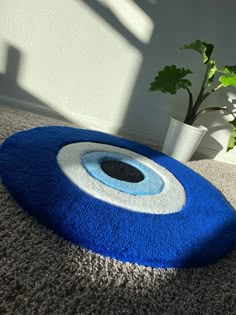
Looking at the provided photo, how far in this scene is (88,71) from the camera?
1.63 m

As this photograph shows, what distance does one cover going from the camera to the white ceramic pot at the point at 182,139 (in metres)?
1.52

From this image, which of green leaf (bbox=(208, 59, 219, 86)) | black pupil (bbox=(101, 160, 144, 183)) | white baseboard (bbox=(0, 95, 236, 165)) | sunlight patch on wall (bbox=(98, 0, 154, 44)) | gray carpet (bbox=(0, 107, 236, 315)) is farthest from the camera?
white baseboard (bbox=(0, 95, 236, 165))

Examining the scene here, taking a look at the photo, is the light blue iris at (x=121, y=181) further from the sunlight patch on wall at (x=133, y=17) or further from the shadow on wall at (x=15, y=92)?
the sunlight patch on wall at (x=133, y=17)

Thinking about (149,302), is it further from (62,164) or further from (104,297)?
(62,164)

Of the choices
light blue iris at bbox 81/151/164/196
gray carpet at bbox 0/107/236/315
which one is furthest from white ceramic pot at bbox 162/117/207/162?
gray carpet at bbox 0/107/236/315

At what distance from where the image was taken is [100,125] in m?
1.76

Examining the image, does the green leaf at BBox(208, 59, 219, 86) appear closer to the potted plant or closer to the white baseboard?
the potted plant

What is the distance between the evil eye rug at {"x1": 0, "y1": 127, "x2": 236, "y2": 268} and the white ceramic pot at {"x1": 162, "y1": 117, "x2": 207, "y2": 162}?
305 millimetres

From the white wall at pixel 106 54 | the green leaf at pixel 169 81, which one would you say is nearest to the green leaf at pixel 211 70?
the green leaf at pixel 169 81

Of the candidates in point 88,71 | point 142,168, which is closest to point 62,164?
point 142,168

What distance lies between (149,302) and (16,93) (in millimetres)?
1465

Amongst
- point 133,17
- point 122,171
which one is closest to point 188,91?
point 133,17

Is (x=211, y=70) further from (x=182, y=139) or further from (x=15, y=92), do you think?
(x=15, y=92)

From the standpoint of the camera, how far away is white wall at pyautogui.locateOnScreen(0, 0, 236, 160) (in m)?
1.52
